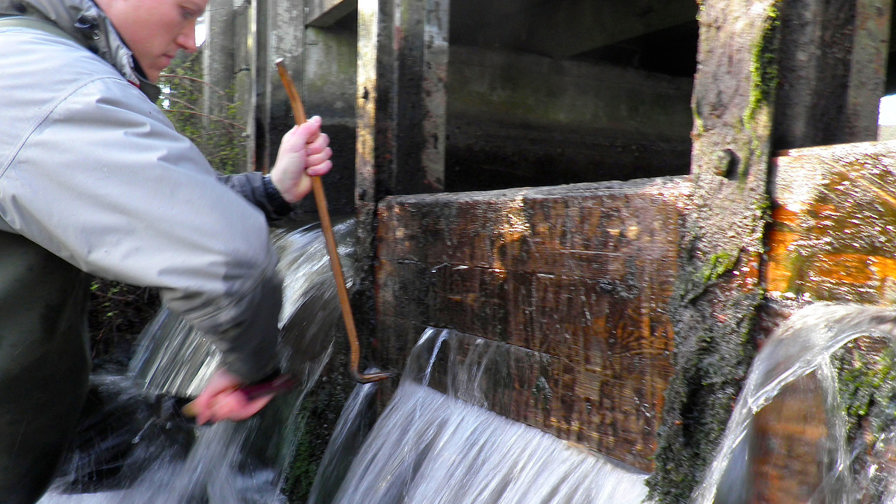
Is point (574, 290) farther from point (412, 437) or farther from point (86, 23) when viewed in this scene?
point (86, 23)

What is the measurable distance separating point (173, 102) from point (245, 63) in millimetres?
881

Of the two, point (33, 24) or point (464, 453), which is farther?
Result: point (464, 453)

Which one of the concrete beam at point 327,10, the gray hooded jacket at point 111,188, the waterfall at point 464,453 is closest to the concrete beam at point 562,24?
the concrete beam at point 327,10

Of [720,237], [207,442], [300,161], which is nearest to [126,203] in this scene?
[300,161]

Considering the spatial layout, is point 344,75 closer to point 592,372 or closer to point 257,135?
point 257,135

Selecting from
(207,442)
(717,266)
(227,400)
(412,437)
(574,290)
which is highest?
(717,266)

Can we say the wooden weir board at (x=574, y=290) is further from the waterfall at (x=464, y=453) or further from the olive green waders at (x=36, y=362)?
the olive green waders at (x=36, y=362)

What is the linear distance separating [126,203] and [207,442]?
2.83 metres

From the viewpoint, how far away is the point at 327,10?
560 centimetres

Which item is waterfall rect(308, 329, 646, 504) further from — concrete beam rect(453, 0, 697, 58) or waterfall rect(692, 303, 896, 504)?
concrete beam rect(453, 0, 697, 58)

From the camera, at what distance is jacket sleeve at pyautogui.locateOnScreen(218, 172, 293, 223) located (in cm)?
246

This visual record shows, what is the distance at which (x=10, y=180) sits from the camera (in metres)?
1.39

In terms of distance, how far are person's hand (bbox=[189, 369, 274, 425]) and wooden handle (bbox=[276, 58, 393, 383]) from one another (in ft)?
2.93

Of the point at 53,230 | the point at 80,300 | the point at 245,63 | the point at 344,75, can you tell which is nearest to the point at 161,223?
the point at 53,230
